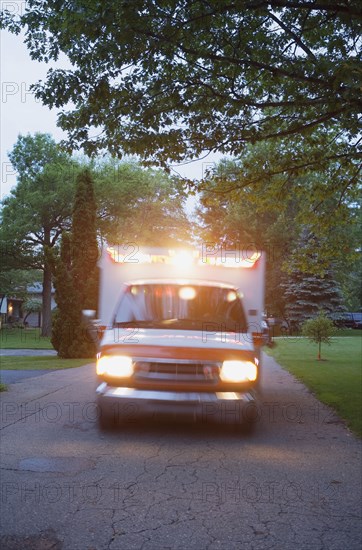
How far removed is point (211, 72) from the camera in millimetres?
8352

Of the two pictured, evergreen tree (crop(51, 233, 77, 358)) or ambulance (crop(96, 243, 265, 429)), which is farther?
evergreen tree (crop(51, 233, 77, 358))

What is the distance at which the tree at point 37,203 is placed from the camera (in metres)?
38.8

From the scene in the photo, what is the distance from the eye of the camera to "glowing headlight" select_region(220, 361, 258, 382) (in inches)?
269

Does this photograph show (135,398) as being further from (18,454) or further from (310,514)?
(310,514)

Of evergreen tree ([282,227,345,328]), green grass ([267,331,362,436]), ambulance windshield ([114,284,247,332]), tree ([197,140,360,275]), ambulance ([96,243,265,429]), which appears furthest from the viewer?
evergreen tree ([282,227,345,328])

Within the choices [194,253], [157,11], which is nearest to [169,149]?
[194,253]

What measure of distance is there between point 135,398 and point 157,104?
478cm

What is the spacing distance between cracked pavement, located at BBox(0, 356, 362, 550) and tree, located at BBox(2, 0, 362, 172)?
4.49m

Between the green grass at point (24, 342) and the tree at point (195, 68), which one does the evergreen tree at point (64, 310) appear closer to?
the green grass at point (24, 342)

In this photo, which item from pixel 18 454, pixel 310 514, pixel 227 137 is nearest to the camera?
pixel 310 514

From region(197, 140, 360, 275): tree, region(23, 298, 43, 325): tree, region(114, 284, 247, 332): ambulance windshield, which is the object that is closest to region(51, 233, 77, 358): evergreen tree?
region(197, 140, 360, 275): tree

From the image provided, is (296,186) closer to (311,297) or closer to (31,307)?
(311,297)

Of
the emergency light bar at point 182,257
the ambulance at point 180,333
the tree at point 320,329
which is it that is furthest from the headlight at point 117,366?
the tree at point 320,329

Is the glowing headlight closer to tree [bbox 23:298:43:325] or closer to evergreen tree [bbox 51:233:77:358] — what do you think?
evergreen tree [bbox 51:233:77:358]
